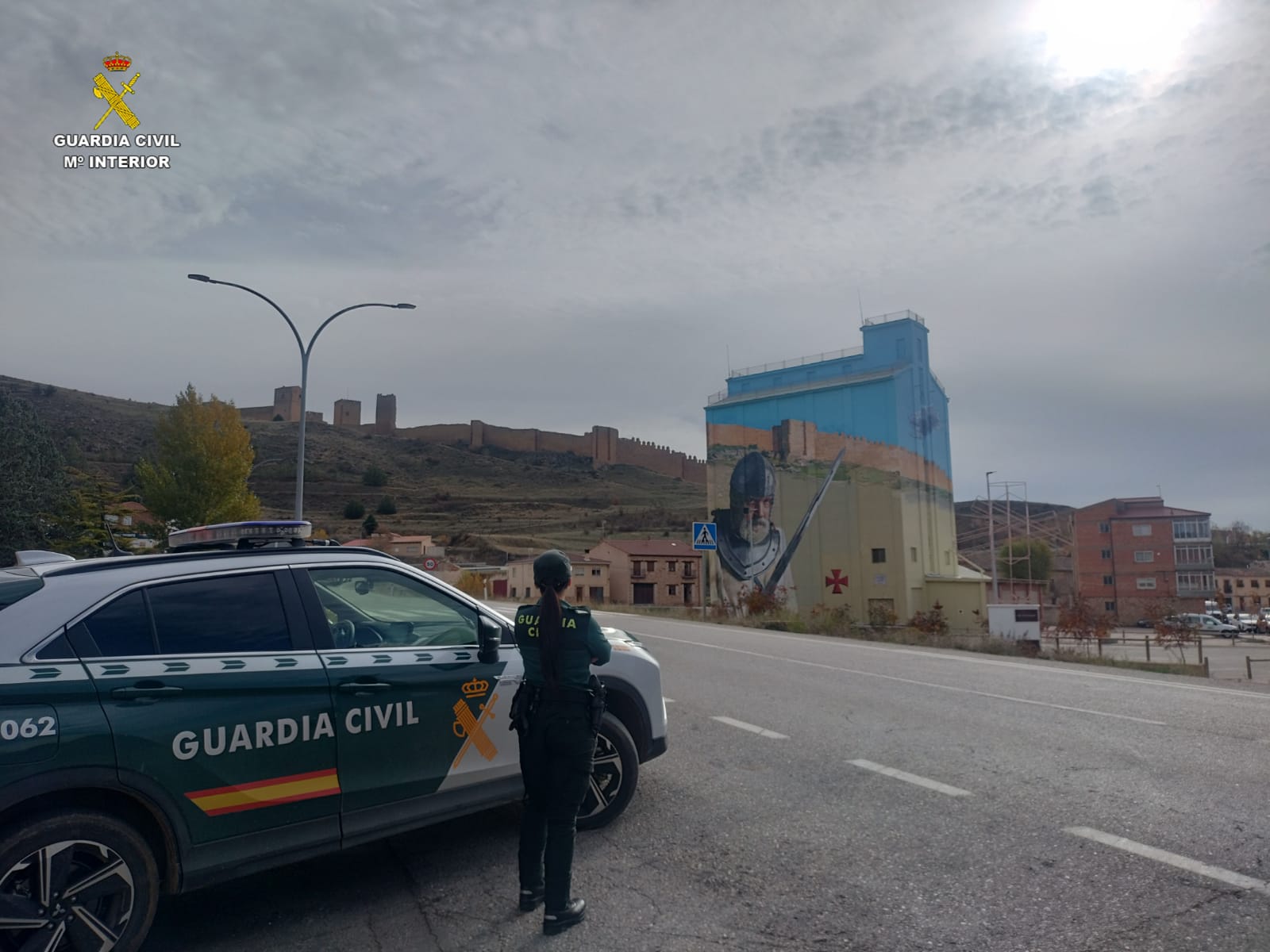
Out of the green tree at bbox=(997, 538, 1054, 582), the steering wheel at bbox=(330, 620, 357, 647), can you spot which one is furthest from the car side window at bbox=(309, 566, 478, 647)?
the green tree at bbox=(997, 538, 1054, 582)

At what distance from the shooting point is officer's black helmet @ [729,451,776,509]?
58.5 metres

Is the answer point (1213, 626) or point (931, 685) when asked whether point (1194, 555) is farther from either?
point (931, 685)

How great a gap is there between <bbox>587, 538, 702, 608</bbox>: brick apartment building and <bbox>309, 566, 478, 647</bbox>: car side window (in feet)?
222

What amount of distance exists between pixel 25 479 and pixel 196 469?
589 cm

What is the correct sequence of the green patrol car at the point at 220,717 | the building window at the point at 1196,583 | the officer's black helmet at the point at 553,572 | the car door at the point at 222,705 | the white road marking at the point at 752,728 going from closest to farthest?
the green patrol car at the point at 220,717, the car door at the point at 222,705, the officer's black helmet at the point at 553,572, the white road marking at the point at 752,728, the building window at the point at 1196,583

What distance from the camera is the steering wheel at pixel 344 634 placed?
4555 mm

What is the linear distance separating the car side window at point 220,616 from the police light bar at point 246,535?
15.4 inches

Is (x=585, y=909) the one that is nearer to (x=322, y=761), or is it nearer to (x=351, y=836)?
(x=351, y=836)

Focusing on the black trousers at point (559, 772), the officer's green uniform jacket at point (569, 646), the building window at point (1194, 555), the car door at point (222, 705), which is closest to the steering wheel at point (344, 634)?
the car door at point (222, 705)

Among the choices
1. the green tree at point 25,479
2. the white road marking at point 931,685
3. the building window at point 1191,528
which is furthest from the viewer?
the building window at point 1191,528

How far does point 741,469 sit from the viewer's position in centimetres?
6028

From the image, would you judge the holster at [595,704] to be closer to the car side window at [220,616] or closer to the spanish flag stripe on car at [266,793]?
the spanish flag stripe on car at [266,793]

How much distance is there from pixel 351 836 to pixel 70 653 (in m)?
1.55

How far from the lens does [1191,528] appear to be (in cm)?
8544
